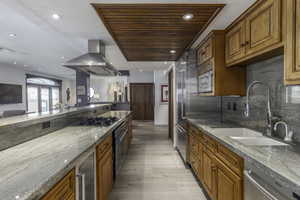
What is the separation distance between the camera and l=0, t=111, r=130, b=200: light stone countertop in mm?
884

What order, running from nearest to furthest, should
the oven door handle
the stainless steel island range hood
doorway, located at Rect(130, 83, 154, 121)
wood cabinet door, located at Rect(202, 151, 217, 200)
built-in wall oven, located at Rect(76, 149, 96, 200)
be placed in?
the oven door handle
built-in wall oven, located at Rect(76, 149, 96, 200)
wood cabinet door, located at Rect(202, 151, 217, 200)
the stainless steel island range hood
doorway, located at Rect(130, 83, 154, 121)

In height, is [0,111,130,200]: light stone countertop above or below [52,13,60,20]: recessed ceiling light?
below

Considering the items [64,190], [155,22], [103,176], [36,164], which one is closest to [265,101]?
[155,22]

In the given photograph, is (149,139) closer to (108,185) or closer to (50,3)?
(108,185)

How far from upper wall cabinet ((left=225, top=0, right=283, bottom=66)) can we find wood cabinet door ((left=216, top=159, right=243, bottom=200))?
3.79 ft

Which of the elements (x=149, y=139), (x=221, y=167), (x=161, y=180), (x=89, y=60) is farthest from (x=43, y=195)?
(x=149, y=139)

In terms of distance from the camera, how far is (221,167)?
6.19 ft

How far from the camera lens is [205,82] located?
10.1 feet

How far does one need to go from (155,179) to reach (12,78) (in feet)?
24.9

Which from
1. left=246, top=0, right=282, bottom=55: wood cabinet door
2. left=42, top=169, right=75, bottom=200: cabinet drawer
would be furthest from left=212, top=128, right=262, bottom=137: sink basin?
left=42, top=169, right=75, bottom=200: cabinet drawer

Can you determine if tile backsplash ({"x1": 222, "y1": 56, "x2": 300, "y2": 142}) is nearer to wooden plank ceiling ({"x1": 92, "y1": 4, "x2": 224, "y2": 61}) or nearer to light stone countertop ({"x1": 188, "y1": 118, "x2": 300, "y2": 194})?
light stone countertop ({"x1": 188, "y1": 118, "x2": 300, "y2": 194})

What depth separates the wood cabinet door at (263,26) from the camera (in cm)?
160

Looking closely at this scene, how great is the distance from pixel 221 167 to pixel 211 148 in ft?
1.07

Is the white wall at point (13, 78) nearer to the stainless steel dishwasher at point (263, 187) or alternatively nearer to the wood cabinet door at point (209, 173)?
the wood cabinet door at point (209, 173)
